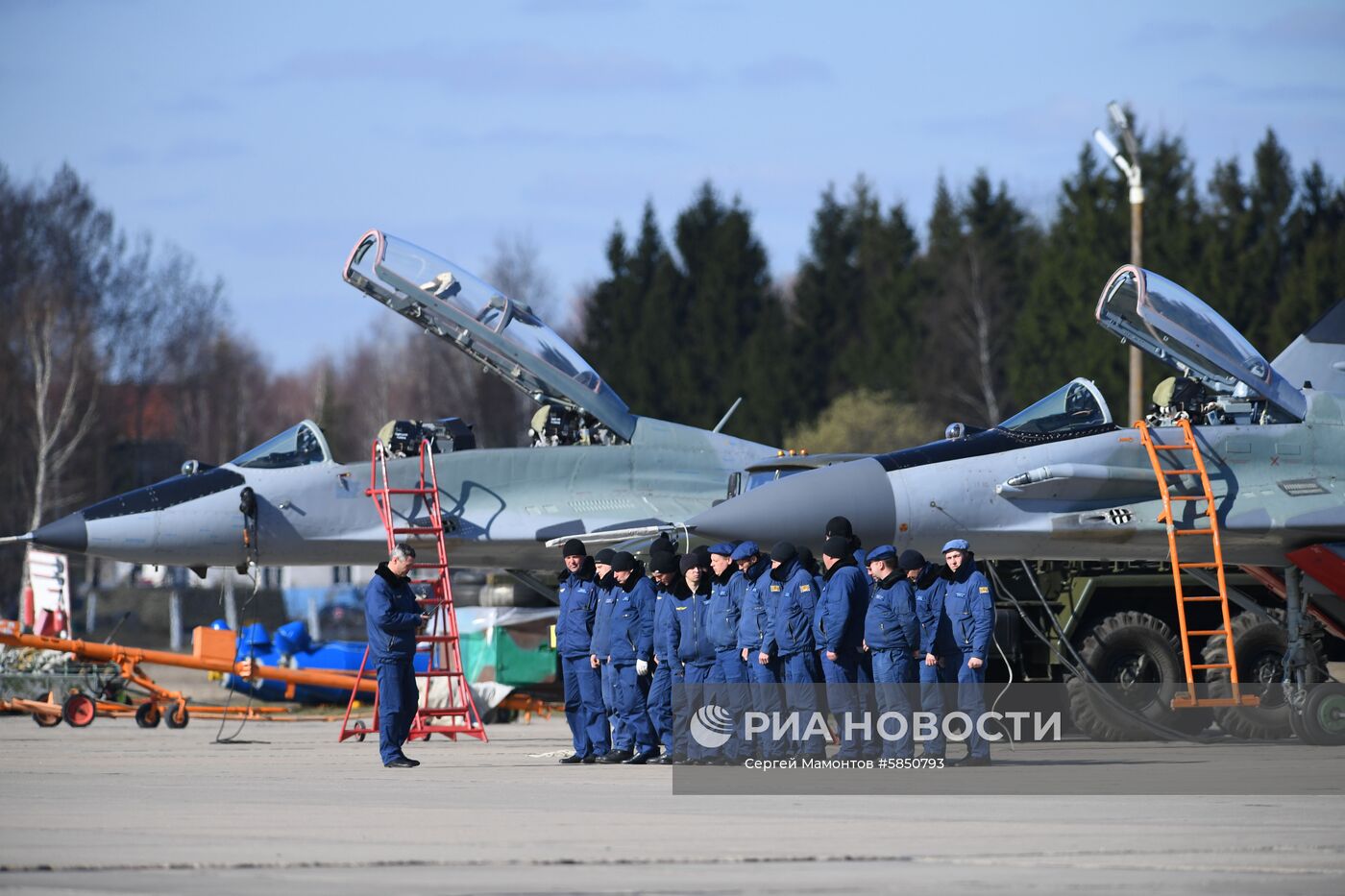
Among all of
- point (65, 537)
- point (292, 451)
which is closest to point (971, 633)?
point (292, 451)

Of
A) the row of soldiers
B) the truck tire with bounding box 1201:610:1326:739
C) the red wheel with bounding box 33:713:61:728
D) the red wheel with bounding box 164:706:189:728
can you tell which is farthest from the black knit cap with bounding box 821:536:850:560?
the red wheel with bounding box 33:713:61:728

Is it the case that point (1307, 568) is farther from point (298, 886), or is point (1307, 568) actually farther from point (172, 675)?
point (172, 675)

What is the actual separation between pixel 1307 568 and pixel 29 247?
1634 inches

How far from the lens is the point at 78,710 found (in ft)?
60.3

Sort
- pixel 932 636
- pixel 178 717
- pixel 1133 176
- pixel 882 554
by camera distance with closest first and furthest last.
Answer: pixel 882 554 → pixel 932 636 → pixel 178 717 → pixel 1133 176

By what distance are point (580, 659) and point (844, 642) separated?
2228 mm

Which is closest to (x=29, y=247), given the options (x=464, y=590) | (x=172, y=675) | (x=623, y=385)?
(x=623, y=385)

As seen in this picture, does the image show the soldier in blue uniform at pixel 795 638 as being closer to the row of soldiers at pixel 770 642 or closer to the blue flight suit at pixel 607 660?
the row of soldiers at pixel 770 642

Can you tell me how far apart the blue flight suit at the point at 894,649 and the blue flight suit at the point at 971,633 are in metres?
0.39

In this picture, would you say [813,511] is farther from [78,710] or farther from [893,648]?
[78,710]

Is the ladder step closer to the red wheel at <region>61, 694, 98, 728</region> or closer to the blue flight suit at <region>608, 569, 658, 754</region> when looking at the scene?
the blue flight suit at <region>608, 569, 658, 754</region>

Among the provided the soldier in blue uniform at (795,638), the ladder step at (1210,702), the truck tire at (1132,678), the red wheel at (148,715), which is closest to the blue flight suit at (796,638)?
the soldier in blue uniform at (795,638)

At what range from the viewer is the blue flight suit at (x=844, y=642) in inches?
462

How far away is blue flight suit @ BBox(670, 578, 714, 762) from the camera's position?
41.5ft
